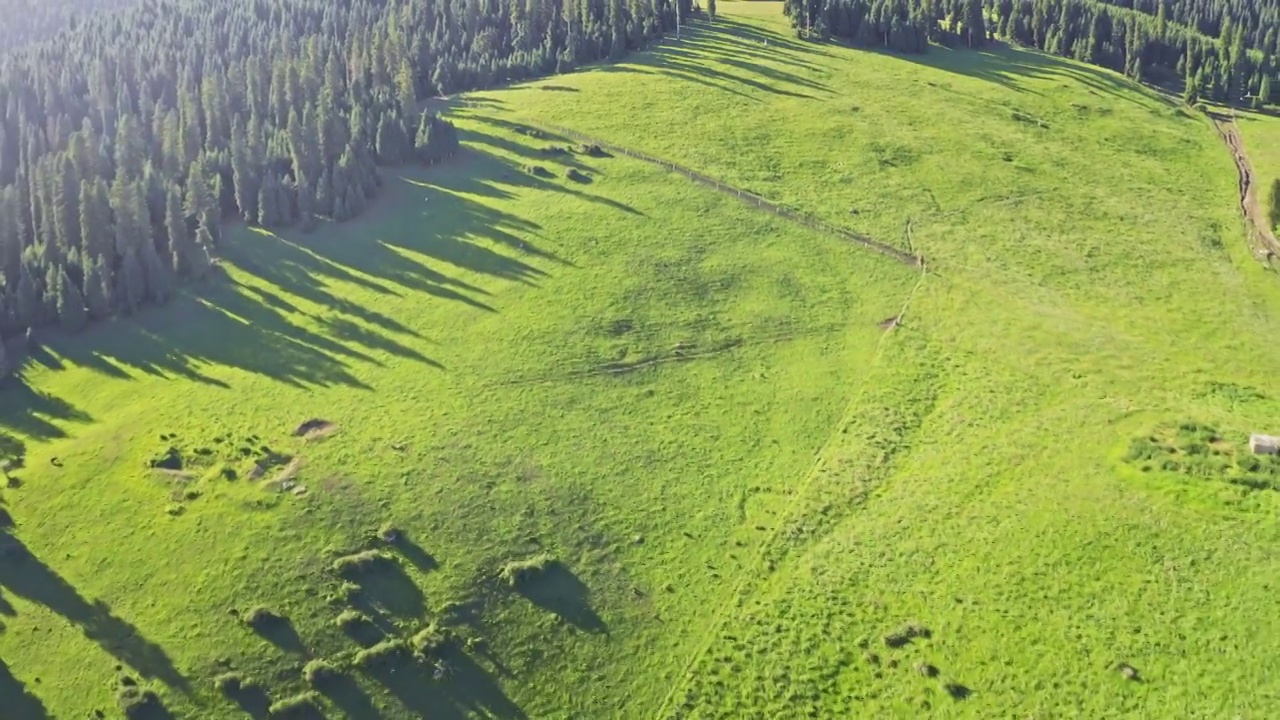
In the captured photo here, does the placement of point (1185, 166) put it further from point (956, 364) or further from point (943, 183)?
point (956, 364)

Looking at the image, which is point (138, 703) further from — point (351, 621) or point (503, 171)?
point (503, 171)

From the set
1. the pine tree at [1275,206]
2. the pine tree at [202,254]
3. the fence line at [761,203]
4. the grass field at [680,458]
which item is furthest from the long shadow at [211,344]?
the pine tree at [1275,206]

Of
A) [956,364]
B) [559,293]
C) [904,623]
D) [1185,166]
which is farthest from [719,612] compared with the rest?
[1185,166]

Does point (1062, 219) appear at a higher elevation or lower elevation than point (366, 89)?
lower

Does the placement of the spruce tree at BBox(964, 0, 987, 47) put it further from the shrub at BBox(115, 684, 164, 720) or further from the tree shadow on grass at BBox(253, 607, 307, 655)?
the shrub at BBox(115, 684, 164, 720)

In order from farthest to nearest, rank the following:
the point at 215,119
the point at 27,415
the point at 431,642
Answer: the point at 215,119 < the point at 27,415 < the point at 431,642

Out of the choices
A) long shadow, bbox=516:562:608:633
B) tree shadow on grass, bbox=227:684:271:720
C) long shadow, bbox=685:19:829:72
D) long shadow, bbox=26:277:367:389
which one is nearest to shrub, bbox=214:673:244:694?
tree shadow on grass, bbox=227:684:271:720

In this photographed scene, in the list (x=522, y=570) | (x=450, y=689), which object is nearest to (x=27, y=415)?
(x=522, y=570)
